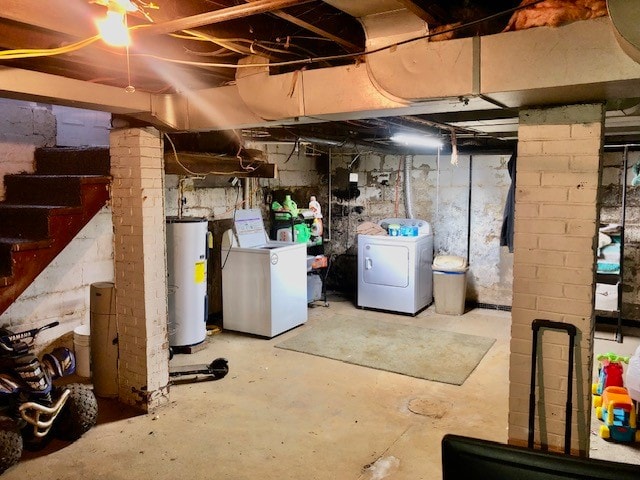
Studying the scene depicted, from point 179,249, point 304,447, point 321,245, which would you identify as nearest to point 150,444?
point 304,447

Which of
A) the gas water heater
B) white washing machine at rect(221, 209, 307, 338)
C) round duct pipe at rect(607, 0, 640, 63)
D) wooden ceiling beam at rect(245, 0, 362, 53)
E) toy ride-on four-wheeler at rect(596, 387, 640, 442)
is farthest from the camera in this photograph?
white washing machine at rect(221, 209, 307, 338)

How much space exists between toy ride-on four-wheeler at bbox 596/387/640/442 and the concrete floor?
0.66 m

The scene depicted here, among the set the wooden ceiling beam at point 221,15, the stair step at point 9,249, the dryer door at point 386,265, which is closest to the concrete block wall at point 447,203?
the dryer door at point 386,265

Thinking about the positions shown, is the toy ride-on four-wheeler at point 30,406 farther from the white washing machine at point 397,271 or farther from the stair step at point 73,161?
the white washing machine at point 397,271

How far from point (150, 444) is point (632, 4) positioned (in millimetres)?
3379

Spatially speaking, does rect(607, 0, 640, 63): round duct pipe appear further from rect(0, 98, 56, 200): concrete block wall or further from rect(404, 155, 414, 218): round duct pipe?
rect(404, 155, 414, 218): round duct pipe

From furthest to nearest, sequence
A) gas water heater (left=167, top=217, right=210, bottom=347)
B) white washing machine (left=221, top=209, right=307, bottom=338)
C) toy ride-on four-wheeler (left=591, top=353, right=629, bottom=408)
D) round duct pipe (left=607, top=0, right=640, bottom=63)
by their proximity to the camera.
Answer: white washing machine (left=221, top=209, right=307, bottom=338) → gas water heater (left=167, top=217, right=210, bottom=347) → toy ride-on four-wheeler (left=591, top=353, right=629, bottom=408) → round duct pipe (left=607, top=0, right=640, bottom=63)

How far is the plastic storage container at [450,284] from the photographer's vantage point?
6.27m

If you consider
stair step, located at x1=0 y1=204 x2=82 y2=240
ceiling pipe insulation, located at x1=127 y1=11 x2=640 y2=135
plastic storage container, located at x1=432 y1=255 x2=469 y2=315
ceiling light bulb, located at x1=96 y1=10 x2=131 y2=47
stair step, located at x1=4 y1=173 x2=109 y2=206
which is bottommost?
plastic storage container, located at x1=432 y1=255 x2=469 y2=315

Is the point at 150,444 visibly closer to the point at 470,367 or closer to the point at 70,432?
the point at 70,432

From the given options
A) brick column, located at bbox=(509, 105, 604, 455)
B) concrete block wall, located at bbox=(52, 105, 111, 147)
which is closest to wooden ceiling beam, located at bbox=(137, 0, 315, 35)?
brick column, located at bbox=(509, 105, 604, 455)

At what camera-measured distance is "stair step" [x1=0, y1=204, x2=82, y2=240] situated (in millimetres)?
3348

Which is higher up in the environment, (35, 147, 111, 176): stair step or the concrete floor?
(35, 147, 111, 176): stair step

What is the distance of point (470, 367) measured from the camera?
459 centimetres
